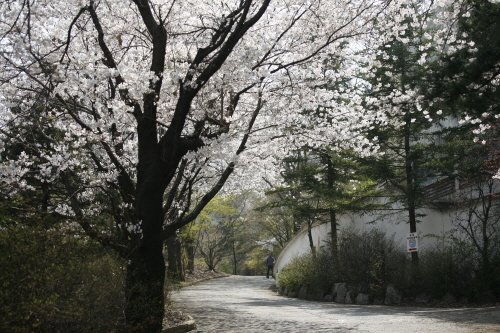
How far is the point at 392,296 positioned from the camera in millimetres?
15578

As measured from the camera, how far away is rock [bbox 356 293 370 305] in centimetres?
1630

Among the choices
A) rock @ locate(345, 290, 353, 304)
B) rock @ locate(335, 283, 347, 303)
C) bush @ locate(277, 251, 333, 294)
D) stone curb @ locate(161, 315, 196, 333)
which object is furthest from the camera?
bush @ locate(277, 251, 333, 294)

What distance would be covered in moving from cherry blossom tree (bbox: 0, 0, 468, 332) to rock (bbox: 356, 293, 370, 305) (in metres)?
7.02

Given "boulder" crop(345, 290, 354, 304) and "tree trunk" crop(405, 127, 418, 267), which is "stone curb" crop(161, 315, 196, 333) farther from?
"tree trunk" crop(405, 127, 418, 267)

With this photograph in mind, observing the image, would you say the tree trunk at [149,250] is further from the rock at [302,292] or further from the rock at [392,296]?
the rock at [302,292]

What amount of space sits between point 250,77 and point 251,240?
39.1m

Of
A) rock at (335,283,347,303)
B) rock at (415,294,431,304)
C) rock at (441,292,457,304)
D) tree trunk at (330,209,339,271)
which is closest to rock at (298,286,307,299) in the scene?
tree trunk at (330,209,339,271)

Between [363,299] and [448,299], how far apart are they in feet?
9.40

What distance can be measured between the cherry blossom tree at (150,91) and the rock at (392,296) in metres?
6.62

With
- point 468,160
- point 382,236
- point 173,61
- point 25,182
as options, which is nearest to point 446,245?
point 382,236

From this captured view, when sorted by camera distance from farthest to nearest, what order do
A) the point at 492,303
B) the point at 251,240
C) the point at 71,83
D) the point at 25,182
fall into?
the point at 251,240 → the point at 492,303 → the point at 25,182 → the point at 71,83

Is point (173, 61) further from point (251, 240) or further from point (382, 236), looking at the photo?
point (251, 240)

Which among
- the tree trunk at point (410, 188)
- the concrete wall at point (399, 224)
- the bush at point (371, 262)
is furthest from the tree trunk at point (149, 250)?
the concrete wall at point (399, 224)

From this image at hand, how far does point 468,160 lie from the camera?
15.7m
